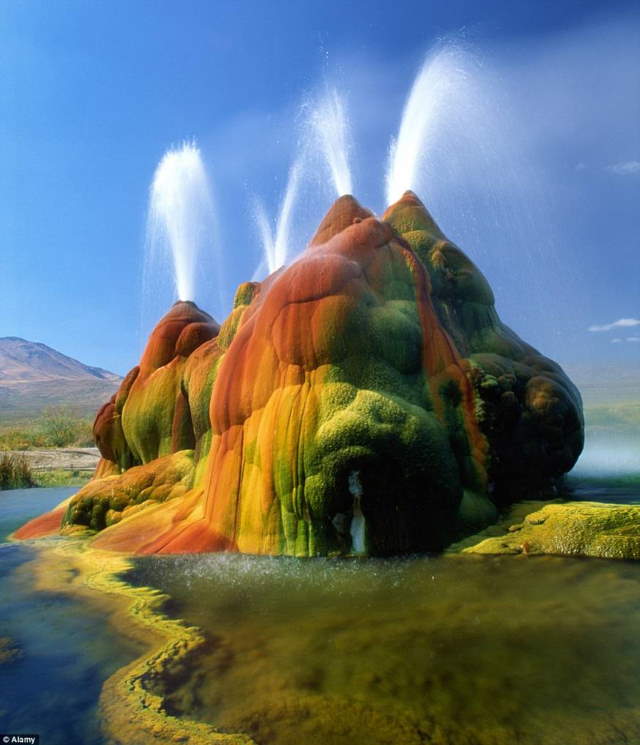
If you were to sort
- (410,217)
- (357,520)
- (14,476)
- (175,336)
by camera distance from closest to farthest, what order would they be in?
(357,520), (410,217), (175,336), (14,476)

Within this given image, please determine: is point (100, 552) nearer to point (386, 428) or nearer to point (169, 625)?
point (169, 625)

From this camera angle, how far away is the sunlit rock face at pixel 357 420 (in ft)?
22.0

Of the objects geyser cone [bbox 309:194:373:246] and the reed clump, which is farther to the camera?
the reed clump

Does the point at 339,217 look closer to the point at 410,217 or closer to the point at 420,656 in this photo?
the point at 410,217

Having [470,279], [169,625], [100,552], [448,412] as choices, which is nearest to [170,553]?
[100,552]

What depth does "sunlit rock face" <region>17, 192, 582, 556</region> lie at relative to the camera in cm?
672

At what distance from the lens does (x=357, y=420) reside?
6711 mm

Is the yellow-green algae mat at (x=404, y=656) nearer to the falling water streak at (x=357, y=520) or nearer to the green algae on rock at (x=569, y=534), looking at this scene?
the green algae on rock at (x=569, y=534)

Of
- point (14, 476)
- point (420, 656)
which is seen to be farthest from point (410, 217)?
point (14, 476)

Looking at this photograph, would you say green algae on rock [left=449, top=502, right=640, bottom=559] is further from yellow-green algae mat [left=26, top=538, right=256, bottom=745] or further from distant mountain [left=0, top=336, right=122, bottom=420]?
distant mountain [left=0, top=336, right=122, bottom=420]

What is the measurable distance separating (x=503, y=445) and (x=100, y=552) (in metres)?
6.03

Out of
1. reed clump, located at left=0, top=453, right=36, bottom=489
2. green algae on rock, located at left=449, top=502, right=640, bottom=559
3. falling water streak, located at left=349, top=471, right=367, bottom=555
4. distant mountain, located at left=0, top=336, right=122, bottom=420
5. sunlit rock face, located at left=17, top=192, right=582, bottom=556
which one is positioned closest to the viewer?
green algae on rock, located at left=449, top=502, right=640, bottom=559

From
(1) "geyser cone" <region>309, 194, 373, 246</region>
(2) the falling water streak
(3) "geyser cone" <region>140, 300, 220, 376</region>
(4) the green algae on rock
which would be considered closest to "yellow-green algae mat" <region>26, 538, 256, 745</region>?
(2) the falling water streak

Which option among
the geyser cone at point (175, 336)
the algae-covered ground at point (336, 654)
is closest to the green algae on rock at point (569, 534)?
the algae-covered ground at point (336, 654)
